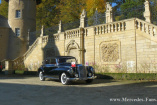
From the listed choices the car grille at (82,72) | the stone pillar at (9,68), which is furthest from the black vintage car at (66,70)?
the stone pillar at (9,68)

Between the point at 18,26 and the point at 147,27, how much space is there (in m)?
21.7

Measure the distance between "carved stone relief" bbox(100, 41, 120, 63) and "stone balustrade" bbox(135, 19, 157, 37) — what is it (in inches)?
78.8

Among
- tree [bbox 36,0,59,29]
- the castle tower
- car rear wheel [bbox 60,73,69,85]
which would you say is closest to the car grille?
car rear wheel [bbox 60,73,69,85]

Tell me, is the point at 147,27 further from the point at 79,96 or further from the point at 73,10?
the point at 73,10

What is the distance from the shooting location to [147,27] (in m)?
11.5

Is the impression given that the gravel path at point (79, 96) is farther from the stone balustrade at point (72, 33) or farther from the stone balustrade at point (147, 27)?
the stone balustrade at point (72, 33)

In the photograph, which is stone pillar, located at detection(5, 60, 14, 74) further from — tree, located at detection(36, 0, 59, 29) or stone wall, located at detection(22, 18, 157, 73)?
tree, located at detection(36, 0, 59, 29)

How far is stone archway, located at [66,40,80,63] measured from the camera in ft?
52.2

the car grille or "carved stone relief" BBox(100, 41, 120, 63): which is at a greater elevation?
"carved stone relief" BBox(100, 41, 120, 63)

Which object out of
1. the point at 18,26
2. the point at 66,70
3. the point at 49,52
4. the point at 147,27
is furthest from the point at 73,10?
the point at 66,70

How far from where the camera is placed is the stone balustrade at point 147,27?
11.2 metres

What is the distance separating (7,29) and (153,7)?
2266 cm

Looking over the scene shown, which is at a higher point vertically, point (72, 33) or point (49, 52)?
point (72, 33)

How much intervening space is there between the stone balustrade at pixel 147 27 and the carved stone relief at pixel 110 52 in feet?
6.57
